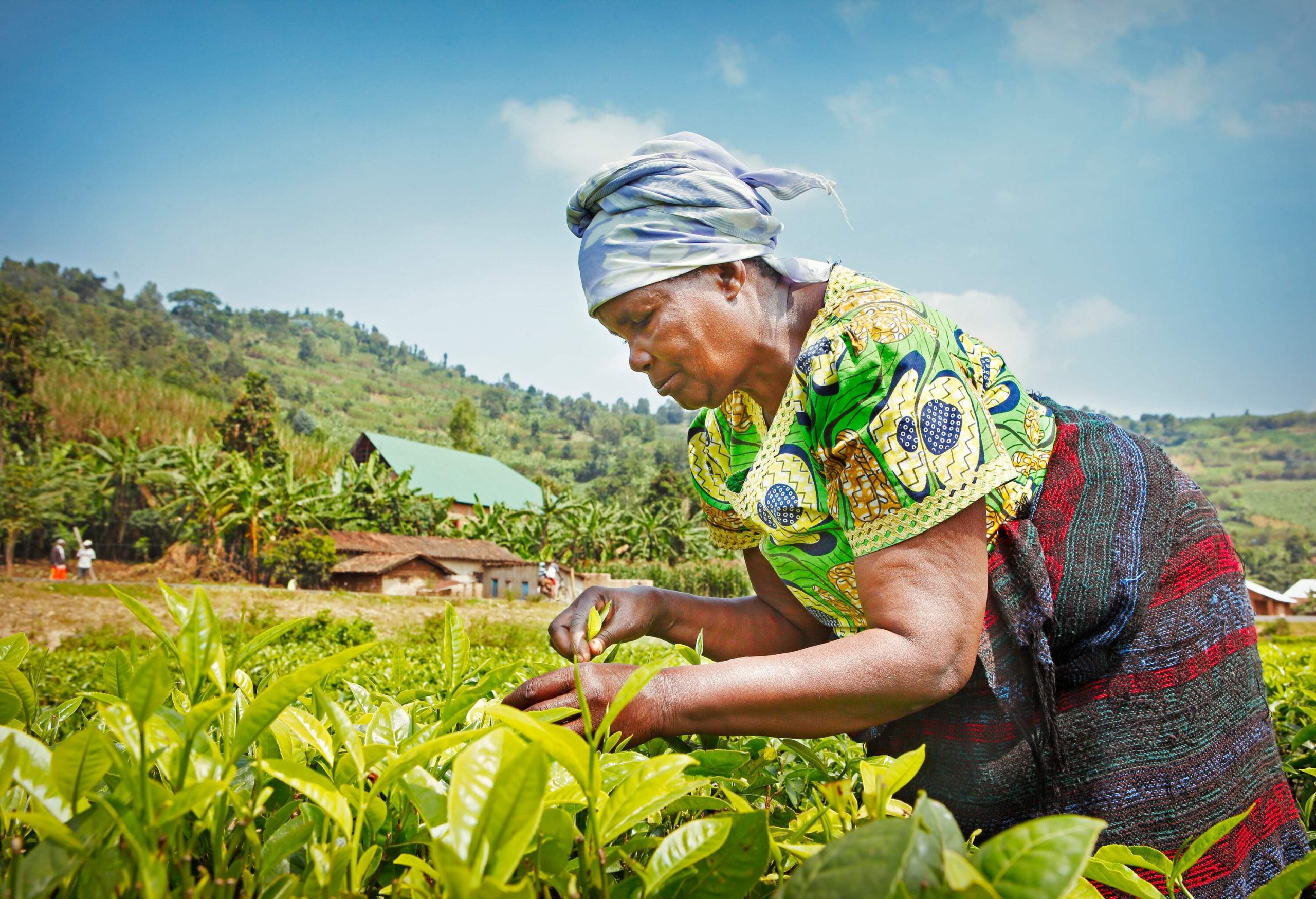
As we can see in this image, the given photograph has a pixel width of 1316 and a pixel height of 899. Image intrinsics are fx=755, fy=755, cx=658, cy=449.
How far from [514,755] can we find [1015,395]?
3.47 ft

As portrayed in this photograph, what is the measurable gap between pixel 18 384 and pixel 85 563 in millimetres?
10491

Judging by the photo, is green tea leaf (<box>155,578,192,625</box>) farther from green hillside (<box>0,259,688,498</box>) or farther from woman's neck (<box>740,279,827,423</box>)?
green hillside (<box>0,259,688,498</box>)

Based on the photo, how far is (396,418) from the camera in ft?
276

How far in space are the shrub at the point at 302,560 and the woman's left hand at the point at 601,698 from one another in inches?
784

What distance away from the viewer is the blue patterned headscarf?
1280 millimetres

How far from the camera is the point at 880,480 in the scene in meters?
0.95

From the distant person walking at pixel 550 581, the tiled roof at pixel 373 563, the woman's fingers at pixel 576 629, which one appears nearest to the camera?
the woman's fingers at pixel 576 629

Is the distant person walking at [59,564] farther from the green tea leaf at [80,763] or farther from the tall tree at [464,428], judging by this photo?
the tall tree at [464,428]

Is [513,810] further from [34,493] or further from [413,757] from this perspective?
[34,493]

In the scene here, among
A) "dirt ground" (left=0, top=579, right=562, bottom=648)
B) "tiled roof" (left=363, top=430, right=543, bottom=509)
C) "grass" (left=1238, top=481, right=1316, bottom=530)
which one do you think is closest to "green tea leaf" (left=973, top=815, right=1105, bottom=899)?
"dirt ground" (left=0, top=579, right=562, bottom=648)

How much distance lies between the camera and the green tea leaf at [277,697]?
0.46 m

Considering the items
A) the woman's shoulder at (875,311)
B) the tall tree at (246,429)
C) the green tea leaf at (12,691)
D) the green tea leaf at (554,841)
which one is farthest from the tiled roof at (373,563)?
the green tea leaf at (554,841)

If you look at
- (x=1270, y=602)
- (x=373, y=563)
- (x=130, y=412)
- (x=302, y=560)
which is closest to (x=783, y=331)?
(x=373, y=563)

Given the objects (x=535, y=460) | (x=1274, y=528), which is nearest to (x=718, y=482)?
(x=535, y=460)
